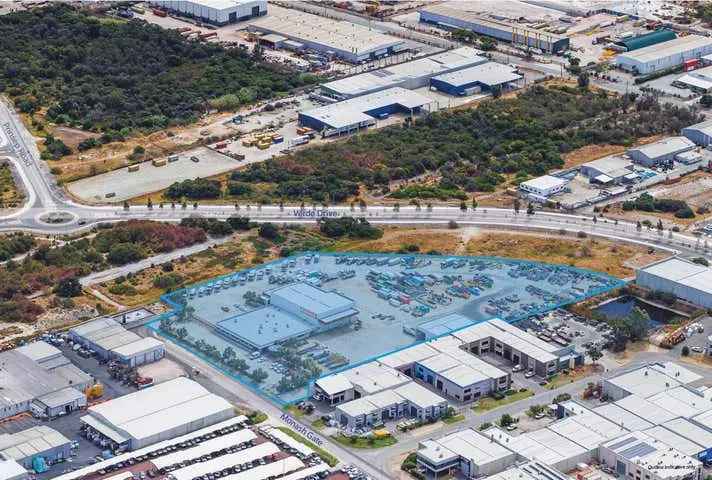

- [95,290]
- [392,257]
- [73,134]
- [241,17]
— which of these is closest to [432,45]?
[241,17]

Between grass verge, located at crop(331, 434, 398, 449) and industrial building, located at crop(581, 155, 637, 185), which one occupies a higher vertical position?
industrial building, located at crop(581, 155, 637, 185)

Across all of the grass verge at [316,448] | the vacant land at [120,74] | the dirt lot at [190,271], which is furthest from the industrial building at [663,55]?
the grass verge at [316,448]

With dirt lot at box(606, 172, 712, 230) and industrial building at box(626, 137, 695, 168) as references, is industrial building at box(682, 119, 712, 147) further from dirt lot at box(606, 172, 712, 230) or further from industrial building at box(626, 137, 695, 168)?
dirt lot at box(606, 172, 712, 230)

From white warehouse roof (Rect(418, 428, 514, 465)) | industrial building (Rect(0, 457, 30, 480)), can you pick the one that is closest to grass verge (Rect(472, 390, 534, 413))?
white warehouse roof (Rect(418, 428, 514, 465))

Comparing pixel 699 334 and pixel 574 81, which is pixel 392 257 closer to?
pixel 699 334

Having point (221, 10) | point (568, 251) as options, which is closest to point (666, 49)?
point (221, 10)

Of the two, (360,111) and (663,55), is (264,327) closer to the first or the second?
(360,111)

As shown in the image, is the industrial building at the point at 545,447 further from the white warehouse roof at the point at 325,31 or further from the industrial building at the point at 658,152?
the white warehouse roof at the point at 325,31

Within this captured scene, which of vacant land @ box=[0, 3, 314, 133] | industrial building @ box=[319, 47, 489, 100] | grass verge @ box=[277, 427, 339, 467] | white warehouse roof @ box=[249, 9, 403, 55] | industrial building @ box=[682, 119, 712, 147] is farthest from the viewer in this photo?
white warehouse roof @ box=[249, 9, 403, 55]
